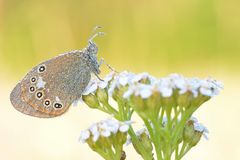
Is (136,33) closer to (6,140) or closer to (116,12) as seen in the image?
(116,12)

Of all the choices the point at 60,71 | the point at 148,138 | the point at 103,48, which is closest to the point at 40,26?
the point at 103,48

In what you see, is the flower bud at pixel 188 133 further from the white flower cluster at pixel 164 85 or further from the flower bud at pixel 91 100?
the flower bud at pixel 91 100

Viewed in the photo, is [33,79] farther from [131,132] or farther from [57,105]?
[131,132]

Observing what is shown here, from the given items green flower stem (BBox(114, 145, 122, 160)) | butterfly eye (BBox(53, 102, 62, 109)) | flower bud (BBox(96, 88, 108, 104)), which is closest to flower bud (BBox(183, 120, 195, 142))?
green flower stem (BBox(114, 145, 122, 160))

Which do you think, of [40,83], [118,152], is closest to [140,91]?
[118,152]

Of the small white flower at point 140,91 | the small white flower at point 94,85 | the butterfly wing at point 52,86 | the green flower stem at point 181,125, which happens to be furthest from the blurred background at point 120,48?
the small white flower at point 140,91

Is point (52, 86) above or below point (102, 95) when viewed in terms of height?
above
